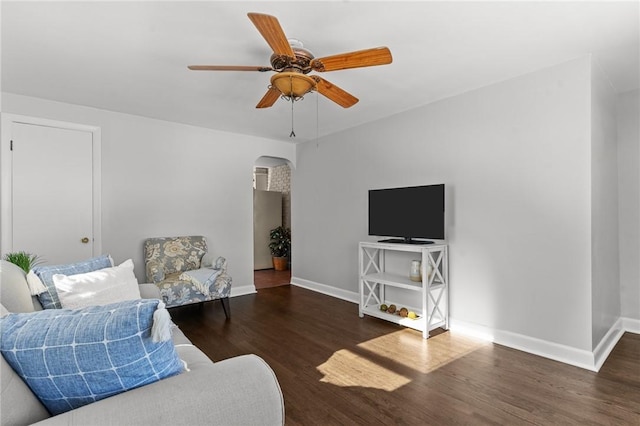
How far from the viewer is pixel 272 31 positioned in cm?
168

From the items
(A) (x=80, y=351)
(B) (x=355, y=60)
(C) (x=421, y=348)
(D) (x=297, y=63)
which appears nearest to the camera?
(A) (x=80, y=351)

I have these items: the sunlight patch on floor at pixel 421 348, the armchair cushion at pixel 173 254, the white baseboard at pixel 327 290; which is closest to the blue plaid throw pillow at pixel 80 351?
the sunlight patch on floor at pixel 421 348

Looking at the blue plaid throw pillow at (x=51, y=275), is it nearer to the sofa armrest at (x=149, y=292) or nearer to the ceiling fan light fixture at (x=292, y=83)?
the sofa armrest at (x=149, y=292)

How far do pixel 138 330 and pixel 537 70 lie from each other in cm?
339

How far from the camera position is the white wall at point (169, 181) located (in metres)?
3.85

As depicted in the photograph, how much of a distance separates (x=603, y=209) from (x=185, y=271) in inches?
170

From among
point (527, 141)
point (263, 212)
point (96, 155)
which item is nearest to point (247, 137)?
point (96, 155)

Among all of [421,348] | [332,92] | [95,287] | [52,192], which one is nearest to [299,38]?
[332,92]

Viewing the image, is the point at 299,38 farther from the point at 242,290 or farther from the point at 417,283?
the point at 242,290

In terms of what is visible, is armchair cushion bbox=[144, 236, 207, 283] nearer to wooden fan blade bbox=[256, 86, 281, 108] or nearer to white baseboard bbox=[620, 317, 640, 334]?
wooden fan blade bbox=[256, 86, 281, 108]

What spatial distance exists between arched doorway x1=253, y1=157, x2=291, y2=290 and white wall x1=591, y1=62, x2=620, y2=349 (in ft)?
15.9

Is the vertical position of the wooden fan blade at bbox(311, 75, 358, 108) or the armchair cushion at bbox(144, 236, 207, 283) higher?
the wooden fan blade at bbox(311, 75, 358, 108)

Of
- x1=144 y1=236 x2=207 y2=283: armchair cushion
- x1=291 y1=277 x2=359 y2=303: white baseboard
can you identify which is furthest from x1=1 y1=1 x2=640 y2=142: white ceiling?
x1=291 y1=277 x2=359 y2=303: white baseboard

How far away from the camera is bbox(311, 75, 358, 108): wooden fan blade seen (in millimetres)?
2271
